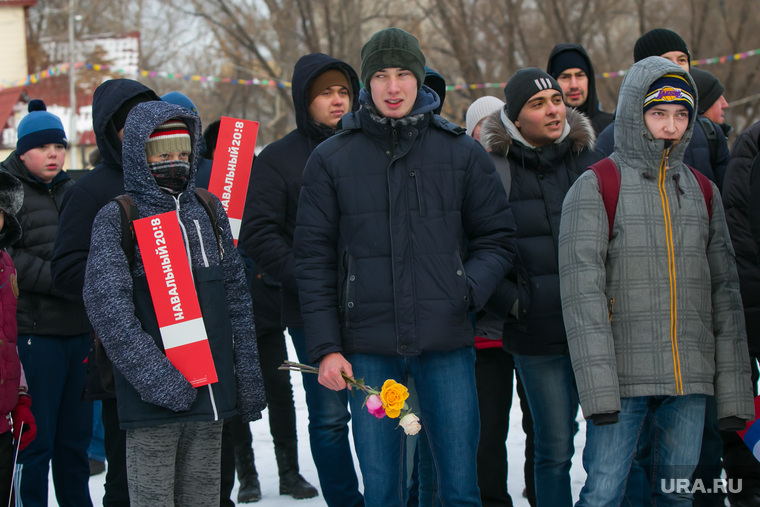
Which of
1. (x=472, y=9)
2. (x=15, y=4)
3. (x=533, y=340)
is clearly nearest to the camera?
(x=533, y=340)

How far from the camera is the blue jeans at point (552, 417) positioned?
380 cm

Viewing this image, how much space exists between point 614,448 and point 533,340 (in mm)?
619

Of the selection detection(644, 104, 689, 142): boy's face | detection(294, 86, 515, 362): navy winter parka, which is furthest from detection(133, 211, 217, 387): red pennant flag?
detection(644, 104, 689, 142): boy's face

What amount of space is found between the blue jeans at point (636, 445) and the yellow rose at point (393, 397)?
81cm

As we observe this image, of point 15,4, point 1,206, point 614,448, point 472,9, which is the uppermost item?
point 15,4

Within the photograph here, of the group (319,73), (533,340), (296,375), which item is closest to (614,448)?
(533,340)

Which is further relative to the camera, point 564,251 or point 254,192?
point 254,192

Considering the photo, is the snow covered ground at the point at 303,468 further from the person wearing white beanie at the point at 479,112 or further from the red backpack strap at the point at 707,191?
the person wearing white beanie at the point at 479,112

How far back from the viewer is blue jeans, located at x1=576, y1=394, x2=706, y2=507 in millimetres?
3316

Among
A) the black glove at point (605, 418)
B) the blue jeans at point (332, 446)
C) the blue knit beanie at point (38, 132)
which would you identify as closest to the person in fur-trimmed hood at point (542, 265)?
the black glove at point (605, 418)

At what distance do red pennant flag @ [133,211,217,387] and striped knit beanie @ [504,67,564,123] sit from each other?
173 cm

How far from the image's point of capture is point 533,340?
3.76m

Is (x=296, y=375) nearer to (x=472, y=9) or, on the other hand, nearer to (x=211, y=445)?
(x=211, y=445)

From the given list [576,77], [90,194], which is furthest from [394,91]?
[576,77]
